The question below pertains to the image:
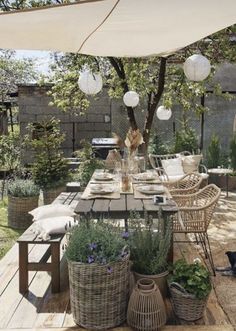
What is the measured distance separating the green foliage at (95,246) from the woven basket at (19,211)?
3301 millimetres

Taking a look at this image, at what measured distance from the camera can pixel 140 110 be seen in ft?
32.8

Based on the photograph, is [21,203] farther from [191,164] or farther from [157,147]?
[157,147]

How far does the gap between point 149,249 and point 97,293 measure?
52 centimetres

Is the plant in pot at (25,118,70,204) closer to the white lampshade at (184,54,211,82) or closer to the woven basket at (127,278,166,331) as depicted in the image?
the white lampshade at (184,54,211,82)

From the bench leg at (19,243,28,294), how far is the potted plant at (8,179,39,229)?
276 centimetres

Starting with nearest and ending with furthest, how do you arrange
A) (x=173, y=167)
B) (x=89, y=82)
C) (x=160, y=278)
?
(x=160, y=278), (x=89, y=82), (x=173, y=167)

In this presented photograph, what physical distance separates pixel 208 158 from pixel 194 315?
654 centimetres

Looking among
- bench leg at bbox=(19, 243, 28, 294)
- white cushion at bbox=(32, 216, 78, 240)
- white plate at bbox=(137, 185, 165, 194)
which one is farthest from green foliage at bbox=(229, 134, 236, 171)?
bench leg at bbox=(19, 243, 28, 294)

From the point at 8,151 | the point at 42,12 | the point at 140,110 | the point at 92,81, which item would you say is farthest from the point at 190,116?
the point at 42,12

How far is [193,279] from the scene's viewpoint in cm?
268

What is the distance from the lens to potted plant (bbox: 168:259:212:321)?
2572mm

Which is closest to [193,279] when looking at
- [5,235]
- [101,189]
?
[101,189]

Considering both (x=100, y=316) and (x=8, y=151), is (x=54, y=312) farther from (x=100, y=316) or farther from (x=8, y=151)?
(x=8, y=151)

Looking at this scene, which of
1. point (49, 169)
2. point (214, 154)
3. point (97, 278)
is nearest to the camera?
point (97, 278)
